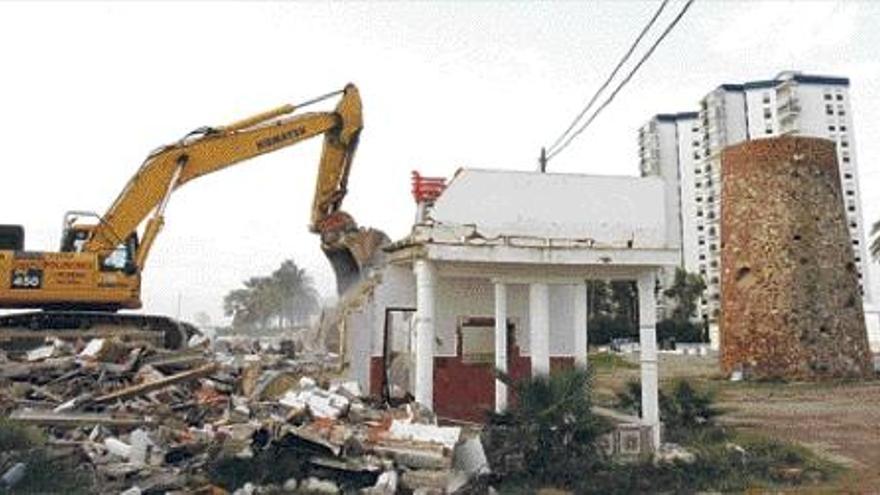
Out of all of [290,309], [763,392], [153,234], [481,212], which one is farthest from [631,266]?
[290,309]

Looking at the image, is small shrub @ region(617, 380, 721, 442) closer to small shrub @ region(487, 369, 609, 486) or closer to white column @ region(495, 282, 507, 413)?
white column @ region(495, 282, 507, 413)

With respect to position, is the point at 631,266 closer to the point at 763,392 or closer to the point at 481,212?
the point at 481,212

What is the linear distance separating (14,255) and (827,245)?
34.0m

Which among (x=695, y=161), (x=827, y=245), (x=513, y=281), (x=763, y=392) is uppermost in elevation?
(x=695, y=161)

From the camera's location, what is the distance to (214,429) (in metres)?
13.7

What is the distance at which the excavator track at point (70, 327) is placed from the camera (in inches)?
766

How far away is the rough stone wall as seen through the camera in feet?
114

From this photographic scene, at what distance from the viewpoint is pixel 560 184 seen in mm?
15797

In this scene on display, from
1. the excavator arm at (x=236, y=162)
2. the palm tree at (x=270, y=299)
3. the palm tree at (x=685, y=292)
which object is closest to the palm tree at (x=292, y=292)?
the palm tree at (x=270, y=299)

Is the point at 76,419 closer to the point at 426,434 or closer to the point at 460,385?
the point at 426,434

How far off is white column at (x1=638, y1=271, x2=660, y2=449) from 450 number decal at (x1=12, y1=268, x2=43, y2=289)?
1476 cm

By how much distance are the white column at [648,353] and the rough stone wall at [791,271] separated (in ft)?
71.2

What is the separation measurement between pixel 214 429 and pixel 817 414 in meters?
18.8

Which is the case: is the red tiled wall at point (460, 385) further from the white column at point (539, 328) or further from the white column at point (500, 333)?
the white column at point (539, 328)
